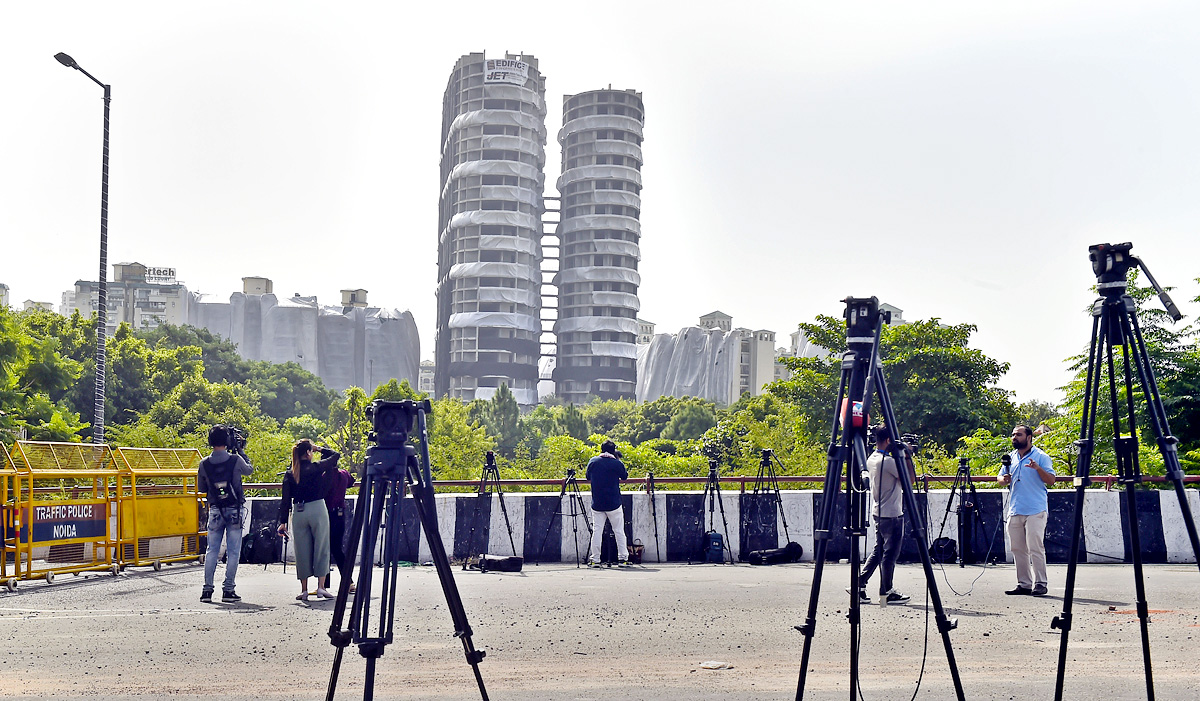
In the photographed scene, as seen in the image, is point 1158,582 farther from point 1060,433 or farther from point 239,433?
point 1060,433

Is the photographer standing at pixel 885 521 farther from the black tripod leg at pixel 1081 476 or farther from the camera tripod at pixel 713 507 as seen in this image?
the black tripod leg at pixel 1081 476

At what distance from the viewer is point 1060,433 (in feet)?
97.0

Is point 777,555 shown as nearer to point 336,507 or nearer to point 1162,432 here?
point 336,507

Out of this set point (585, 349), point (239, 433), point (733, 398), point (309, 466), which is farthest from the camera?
point (733, 398)

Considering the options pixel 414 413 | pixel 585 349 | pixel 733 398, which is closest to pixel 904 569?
pixel 414 413

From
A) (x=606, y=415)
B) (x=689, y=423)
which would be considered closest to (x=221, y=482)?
(x=689, y=423)

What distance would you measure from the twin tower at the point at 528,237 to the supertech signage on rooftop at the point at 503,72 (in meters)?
0.19

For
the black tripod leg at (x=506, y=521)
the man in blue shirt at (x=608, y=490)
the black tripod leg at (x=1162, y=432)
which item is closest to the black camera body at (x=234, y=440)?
the black tripod leg at (x=506, y=521)

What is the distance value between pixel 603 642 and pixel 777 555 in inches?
287

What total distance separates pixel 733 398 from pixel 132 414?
132m

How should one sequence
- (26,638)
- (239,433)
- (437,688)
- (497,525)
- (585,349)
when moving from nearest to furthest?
(437,688)
(26,638)
(239,433)
(497,525)
(585,349)

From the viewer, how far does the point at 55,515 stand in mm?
14008

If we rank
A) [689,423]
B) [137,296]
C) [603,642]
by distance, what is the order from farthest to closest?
[137,296], [689,423], [603,642]

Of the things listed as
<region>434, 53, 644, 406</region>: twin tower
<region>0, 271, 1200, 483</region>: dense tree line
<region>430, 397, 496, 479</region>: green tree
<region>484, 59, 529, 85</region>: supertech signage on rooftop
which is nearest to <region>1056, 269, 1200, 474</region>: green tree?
<region>0, 271, 1200, 483</region>: dense tree line
